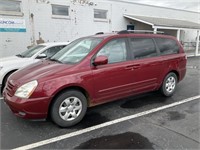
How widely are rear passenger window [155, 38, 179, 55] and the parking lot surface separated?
153cm

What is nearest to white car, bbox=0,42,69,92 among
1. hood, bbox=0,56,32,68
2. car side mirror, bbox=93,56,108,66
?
hood, bbox=0,56,32,68

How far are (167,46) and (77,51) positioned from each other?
265 centimetres

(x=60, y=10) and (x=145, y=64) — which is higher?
(x=60, y=10)

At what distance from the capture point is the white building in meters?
10.3

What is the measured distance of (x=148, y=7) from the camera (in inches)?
639

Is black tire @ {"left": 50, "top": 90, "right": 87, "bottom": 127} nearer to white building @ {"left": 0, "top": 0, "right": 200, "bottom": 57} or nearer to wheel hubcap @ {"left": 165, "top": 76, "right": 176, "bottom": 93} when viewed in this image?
wheel hubcap @ {"left": 165, "top": 76, "right": 176, "bottom": 93}

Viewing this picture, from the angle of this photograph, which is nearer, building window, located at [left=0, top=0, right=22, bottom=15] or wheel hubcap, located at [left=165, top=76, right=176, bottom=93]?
wheel hubcap, located at [left=165, top=76, right=176, bottom=93]

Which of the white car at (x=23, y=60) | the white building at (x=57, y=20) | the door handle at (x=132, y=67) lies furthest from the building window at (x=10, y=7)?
the door handle at (x=132, y=67)

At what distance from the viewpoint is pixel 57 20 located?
1166 centimetres

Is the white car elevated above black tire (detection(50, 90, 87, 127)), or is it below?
above

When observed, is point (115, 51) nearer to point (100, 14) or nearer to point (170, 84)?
point (170, 84)

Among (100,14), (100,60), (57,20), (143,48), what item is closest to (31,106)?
(100,60)

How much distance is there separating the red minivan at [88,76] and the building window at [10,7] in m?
7.49

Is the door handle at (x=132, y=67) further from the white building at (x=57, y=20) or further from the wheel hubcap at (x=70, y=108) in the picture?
the white building at (x=57, y=20)
